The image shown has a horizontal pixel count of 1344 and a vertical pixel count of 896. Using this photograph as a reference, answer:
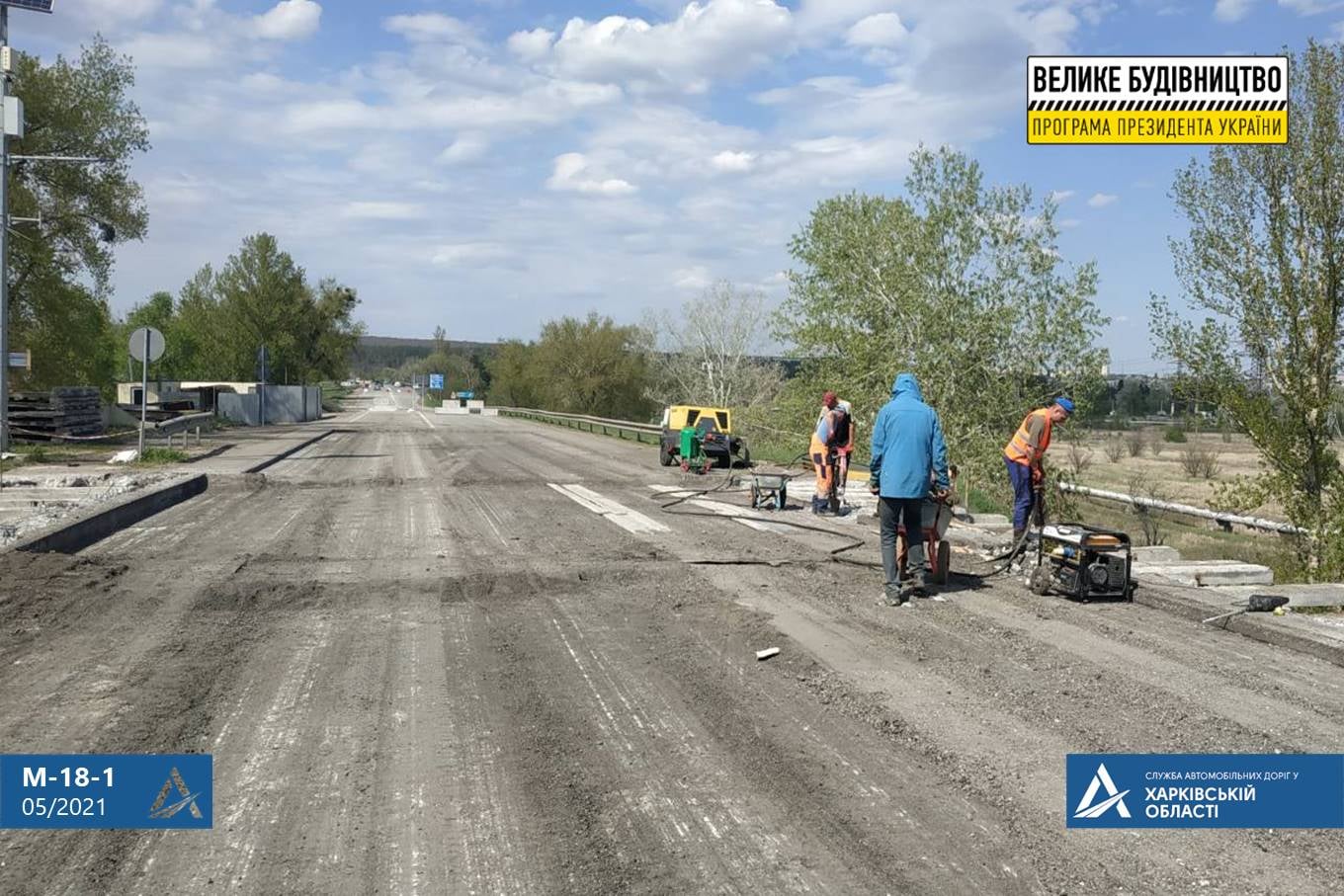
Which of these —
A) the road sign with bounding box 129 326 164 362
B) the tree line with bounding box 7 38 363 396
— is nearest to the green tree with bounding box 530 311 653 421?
the tree line with bounding box 7 38 363 396

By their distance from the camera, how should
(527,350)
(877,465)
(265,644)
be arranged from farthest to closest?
(527,350), (877,465), (265,644)

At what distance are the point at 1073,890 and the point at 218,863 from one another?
10.3 feet

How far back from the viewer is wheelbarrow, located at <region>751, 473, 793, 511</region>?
615 inches

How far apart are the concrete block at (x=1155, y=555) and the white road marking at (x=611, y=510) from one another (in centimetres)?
544

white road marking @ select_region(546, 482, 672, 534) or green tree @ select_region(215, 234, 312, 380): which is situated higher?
green tree @ select_region(215, 234, 312, 380)

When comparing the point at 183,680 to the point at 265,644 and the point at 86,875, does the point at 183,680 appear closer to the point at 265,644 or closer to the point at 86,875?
the point at 265,644

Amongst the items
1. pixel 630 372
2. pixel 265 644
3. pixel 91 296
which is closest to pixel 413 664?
pixel 265 644

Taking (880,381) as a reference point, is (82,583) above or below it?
below

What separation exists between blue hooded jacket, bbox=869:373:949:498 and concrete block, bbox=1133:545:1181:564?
2.85m

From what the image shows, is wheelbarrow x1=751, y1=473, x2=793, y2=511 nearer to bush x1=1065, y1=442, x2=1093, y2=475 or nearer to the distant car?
the distant car

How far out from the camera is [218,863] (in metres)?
3.86

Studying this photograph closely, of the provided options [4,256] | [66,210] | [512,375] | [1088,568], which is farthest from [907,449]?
[512,375]

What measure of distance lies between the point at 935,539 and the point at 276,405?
171 feet

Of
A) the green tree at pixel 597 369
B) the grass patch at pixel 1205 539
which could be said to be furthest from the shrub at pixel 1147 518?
the green tree at pixel 597 369
